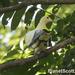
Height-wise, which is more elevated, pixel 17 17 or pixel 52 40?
pixel 17 17

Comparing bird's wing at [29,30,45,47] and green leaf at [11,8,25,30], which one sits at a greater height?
green leaf at [11,8,25,30]

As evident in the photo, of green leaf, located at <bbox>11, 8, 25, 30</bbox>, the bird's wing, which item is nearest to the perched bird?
the bird's wing

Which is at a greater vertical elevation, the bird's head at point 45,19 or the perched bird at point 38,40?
the bird's head at point 45,19

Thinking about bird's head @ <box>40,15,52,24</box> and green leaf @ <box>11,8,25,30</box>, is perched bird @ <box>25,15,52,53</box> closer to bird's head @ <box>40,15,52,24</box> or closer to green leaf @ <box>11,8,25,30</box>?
bird's head @ <box>40,15,52,24</box>

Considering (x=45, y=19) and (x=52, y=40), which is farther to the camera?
(x=52, y=40)

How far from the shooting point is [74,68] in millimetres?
1841

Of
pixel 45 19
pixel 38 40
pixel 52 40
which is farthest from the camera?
pixel 52 40

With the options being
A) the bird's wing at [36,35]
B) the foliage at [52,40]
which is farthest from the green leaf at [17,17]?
the bird's wing at [36,35]

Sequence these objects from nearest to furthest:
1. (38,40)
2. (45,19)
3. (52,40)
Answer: (38,40) → (45,19) → (52,40)

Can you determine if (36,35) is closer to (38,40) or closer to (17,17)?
(38,40)

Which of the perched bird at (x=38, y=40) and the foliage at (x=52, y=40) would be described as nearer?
the perched bird at (x=38, y=40)

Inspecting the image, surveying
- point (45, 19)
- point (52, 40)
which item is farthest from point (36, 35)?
point (52, 40)

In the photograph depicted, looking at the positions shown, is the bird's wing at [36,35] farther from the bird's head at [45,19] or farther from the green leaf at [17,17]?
the green leaf at [17,17]

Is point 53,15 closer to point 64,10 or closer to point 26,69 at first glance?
point 64,10
